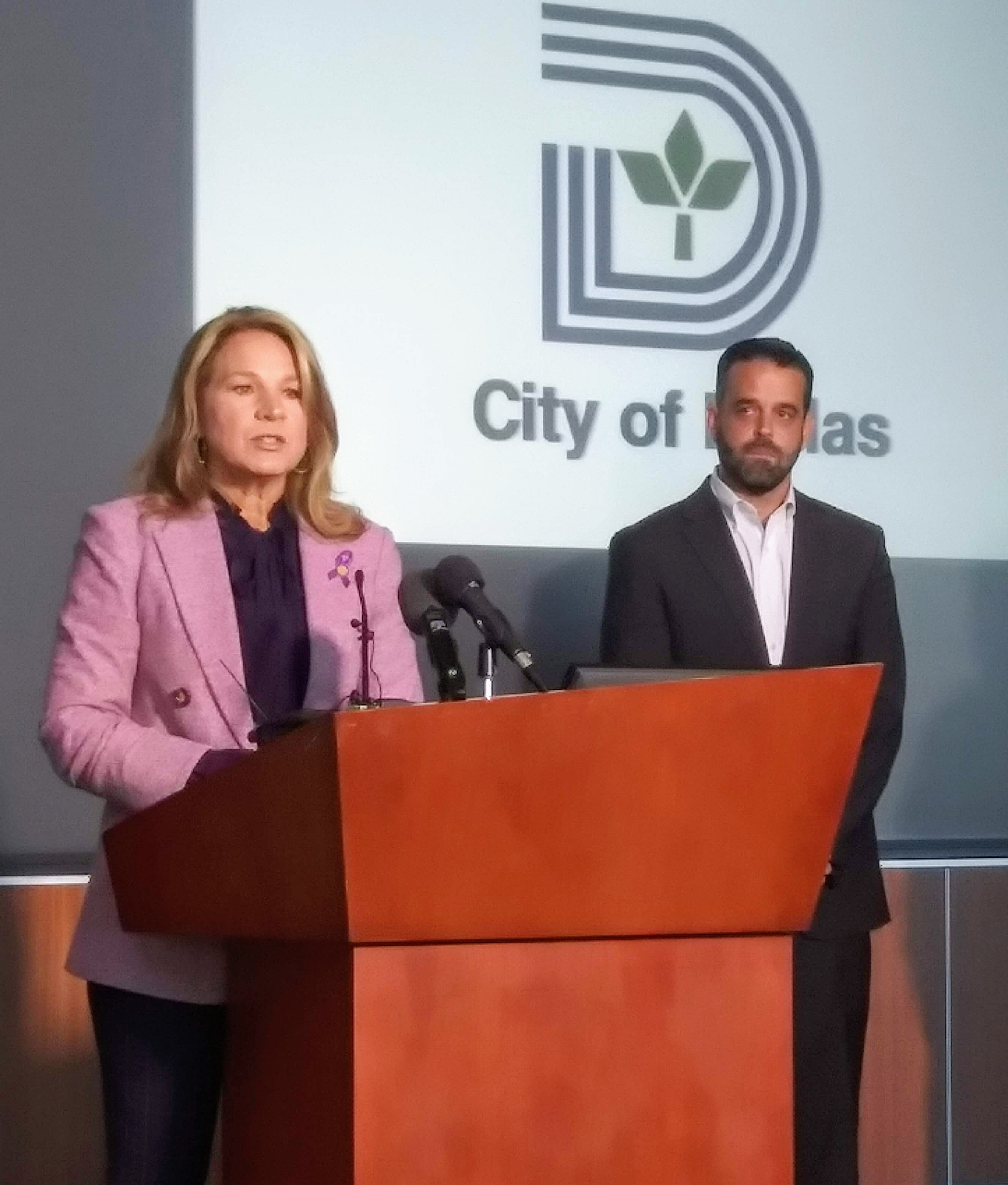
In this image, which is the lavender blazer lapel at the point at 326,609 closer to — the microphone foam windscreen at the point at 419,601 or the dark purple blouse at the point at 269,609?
the dark purple blouse at the point at 269,609

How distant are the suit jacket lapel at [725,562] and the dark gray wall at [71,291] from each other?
0.66 metres

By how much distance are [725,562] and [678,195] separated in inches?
43.9

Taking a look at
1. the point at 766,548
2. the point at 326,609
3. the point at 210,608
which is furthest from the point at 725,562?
the point at 210,608

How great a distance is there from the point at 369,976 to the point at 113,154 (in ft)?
8.54

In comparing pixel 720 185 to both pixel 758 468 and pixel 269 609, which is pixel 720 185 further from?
pixel 269 609

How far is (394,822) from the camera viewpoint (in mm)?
1796

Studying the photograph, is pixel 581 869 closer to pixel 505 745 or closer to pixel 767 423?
pixel 505 745

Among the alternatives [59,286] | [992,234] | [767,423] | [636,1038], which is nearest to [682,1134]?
[636,1038]

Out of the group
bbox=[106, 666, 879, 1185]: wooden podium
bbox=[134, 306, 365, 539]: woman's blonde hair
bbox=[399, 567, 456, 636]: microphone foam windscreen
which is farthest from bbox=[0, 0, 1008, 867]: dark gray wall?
bbox=[106, 666, 879, 1185]: wooden podium

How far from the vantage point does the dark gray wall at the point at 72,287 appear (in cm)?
391

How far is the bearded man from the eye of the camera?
3629 millimetres

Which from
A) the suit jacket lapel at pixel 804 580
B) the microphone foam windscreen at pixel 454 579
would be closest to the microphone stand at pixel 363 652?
the microphone foam windscreen at pixel 454 579

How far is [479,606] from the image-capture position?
2139 mm

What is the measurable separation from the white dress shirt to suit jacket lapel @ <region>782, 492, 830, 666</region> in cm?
2
